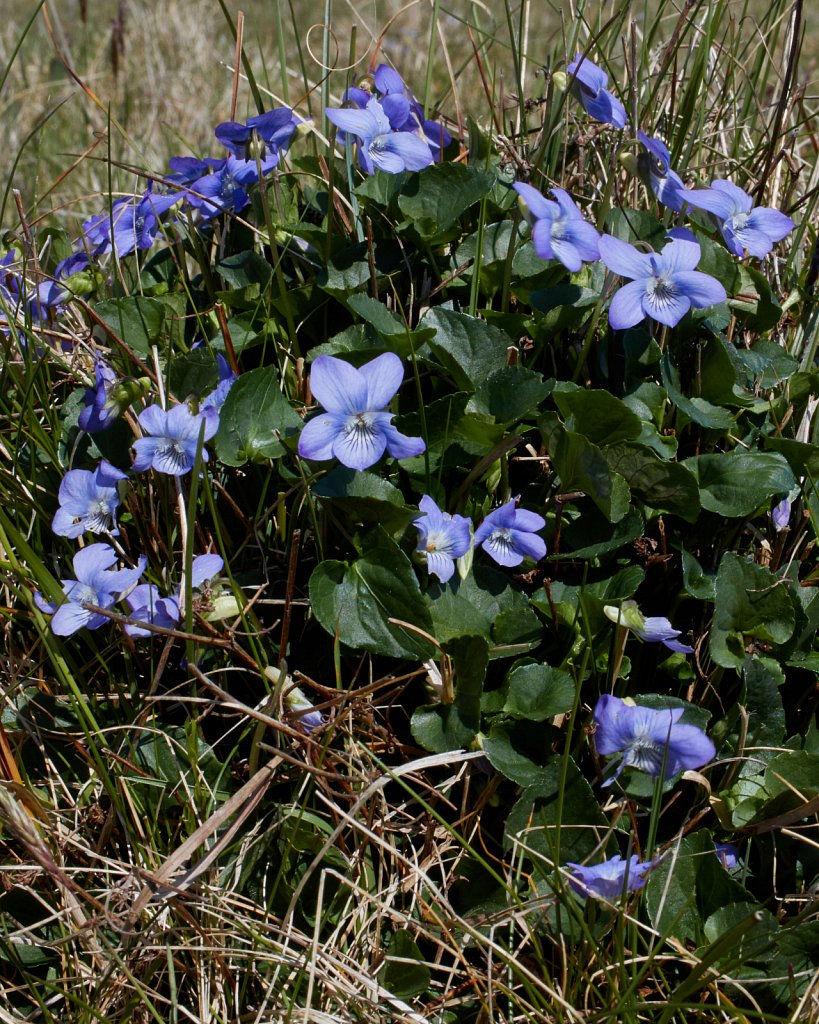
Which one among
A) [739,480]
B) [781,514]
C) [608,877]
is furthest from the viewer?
[781,514]

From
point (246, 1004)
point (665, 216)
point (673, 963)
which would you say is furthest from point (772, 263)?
point (246, 1004)

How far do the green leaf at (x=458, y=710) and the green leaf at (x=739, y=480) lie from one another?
0.38 meters

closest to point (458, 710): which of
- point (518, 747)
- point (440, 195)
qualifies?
point (518, 747)

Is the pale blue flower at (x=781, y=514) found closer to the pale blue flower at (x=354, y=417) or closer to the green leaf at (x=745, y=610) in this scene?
the green leaf at (x=745, y=610)

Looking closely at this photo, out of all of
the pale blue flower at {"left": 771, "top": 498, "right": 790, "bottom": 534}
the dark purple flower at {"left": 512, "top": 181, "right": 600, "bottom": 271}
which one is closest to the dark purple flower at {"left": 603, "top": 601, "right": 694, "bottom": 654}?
the pale blue flower at {"left": 771, "top": 498, "right": 790, "bottom": 534}

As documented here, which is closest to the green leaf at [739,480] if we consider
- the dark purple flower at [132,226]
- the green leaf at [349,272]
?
the green leaf at [349,272]

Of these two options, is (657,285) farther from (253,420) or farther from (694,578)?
(253,420)

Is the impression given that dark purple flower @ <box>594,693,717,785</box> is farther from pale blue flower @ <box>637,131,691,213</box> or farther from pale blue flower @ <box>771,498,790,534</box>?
pale blue flower @ <box>637,131,691,213</box>

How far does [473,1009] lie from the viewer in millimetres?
1215

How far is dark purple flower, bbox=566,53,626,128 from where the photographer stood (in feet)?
4.47

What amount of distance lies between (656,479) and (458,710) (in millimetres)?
394

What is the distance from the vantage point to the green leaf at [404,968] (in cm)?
114

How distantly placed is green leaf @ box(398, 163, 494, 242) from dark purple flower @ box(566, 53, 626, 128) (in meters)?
0.17

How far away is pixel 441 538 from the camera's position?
1.26 m
